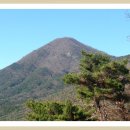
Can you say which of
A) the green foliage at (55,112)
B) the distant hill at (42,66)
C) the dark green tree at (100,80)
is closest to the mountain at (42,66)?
the distant hill at (42,66)

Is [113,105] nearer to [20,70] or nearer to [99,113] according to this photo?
[99,113]

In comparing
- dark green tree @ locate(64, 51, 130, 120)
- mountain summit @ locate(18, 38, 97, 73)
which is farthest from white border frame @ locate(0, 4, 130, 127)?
mountain summit @ locate(18, 38, 97, 73)

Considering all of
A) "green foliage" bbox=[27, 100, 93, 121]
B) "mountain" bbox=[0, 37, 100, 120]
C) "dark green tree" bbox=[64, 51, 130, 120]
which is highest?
"mountain" bbox=[0, 37, 100, 120]

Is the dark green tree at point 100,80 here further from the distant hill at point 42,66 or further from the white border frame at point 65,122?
the distant hill at point 42,66

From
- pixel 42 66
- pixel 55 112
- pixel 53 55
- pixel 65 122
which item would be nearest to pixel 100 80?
pixel 55 112

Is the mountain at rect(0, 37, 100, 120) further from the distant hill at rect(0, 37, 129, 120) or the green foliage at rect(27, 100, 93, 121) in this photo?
the green foliage at rect(27, 100, 93, 121)

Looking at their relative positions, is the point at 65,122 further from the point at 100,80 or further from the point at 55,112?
the point at 100,80
